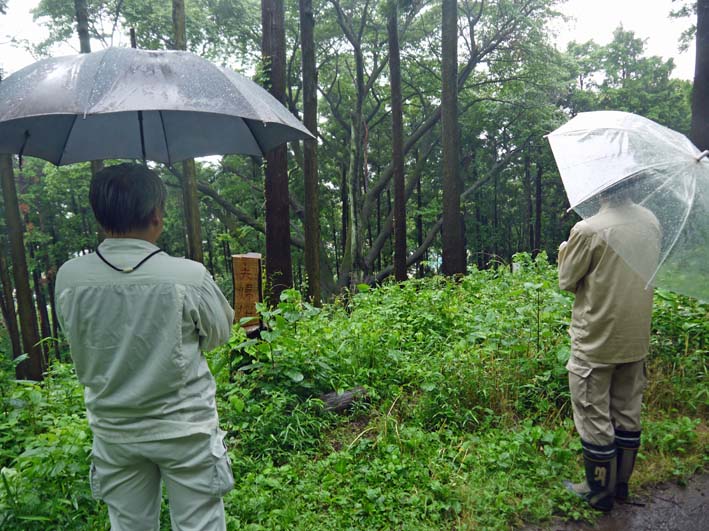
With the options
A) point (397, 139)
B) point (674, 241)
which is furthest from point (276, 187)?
point (397, 139)

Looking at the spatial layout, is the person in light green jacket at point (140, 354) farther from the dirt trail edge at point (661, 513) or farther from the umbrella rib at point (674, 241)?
the umbrella rib at point (674, 241)

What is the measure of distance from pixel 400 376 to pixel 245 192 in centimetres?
1707

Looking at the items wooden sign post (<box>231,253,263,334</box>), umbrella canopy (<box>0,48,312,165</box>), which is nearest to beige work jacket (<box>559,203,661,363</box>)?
umbrella canopy (<box>0,48,312,165</box>)

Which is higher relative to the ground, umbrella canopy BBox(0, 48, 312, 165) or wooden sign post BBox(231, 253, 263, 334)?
umbrella canopy BBox(0, 48, 312, 165)

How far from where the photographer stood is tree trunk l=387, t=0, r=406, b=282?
14306mm

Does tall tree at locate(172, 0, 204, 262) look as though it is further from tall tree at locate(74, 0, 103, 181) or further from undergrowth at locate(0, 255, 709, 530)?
undergrowth at locate(0, 255, 709, 530)

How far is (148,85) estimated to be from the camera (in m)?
2.01

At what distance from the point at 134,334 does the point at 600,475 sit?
2845 mm

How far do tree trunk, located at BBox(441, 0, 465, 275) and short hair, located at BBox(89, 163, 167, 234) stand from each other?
9707 mm

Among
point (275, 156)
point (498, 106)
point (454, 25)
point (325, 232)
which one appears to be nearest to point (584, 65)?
point (498, 106)

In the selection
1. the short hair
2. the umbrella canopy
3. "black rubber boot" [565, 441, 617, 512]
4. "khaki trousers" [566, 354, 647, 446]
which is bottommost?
"black rubber boot" [565, 441, 617, 512]

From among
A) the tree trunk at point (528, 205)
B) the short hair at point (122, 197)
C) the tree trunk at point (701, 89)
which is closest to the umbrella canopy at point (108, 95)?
the short hair at point (122, 197)

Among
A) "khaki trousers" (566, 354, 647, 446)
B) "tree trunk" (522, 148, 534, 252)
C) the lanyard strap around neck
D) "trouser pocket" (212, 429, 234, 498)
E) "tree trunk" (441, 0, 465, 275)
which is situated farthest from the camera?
"tree trunk" (522, 148, 534, 252)

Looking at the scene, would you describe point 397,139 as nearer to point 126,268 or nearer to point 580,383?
point 580,383
